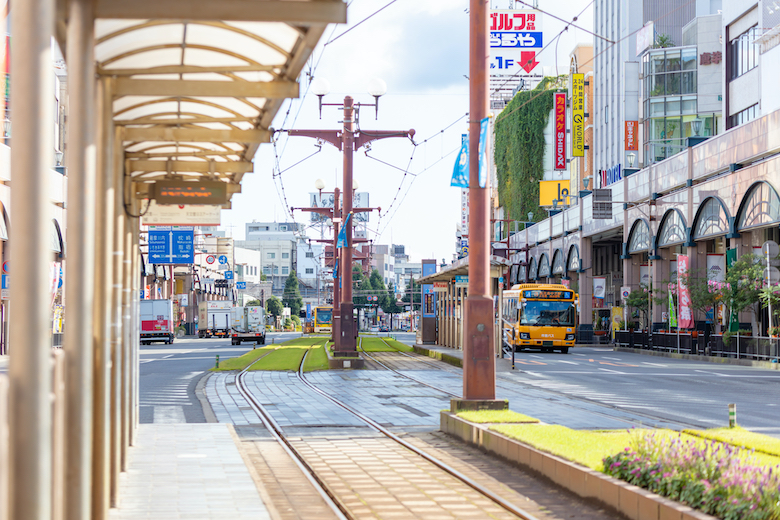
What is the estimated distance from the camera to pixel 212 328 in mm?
87750

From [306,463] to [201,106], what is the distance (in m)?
4.32

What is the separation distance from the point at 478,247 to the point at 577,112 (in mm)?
58657

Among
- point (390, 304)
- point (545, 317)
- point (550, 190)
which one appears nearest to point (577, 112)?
point (550, 190)

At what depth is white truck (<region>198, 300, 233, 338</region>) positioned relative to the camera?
83.8 m

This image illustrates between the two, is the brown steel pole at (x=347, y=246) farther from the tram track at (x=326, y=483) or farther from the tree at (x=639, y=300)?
the tree at (x=639, y=300)

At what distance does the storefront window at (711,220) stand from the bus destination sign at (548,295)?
299 inches

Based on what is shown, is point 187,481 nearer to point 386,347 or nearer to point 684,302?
point 684,302

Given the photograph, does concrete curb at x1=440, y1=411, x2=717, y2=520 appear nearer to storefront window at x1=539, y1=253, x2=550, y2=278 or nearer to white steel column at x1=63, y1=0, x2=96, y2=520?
white steel column at x1=63, y1=0, x2=96, y2=520

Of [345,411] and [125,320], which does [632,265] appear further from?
[125,320]

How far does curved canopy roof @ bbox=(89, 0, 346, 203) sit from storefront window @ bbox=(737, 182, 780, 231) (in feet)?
110

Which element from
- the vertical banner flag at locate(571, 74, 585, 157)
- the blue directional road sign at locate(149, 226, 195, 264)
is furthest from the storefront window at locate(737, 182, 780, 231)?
the blue directional road sign at locate(149, 226, 195, 264)

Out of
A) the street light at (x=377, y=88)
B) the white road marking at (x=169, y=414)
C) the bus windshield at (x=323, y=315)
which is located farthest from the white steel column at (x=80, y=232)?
the bus windshield at (x=323, y=315)

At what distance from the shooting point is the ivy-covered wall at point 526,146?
282ft

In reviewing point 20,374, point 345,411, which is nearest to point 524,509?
point 20,374
